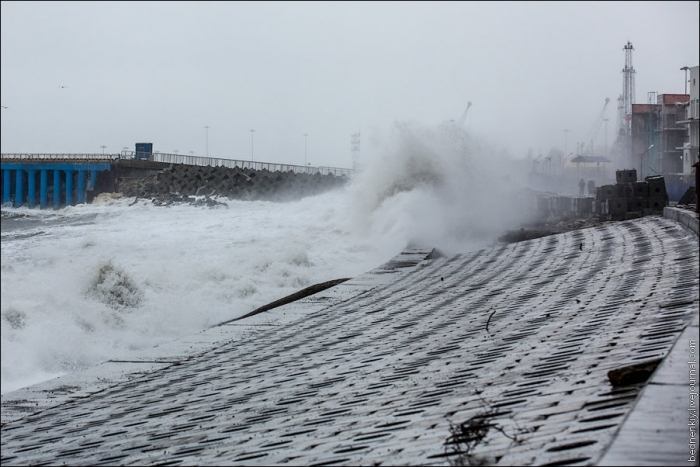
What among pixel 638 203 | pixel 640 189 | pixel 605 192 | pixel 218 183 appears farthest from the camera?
pixel 218 183

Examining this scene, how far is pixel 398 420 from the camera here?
750 centimetres

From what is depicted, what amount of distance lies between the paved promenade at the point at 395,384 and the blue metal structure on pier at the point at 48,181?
40570 millimetres

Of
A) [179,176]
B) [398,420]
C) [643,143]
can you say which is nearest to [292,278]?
[398,420]

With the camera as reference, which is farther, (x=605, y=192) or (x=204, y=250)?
(x=605, y=192)

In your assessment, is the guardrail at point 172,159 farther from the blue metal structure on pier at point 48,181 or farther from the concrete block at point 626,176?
the concrete block at point 626,176

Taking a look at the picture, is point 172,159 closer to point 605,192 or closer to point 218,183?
point 218,183

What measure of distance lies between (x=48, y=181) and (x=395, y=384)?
4918cm

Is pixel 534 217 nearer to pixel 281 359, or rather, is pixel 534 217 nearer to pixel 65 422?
pixel 281 359

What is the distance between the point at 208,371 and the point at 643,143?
58767mm

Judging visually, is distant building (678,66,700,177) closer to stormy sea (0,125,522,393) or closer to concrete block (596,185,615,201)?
stormy sea (0,125,522,393)

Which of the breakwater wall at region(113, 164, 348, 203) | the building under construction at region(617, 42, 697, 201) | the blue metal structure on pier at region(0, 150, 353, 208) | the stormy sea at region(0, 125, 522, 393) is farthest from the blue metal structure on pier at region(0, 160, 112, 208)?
the building under construction at region(617, 42, 697, 201)

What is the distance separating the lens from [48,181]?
5516 centimetres

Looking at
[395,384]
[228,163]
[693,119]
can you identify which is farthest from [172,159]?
[395,384]

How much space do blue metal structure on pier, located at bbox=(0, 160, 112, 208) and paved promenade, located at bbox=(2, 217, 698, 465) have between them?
40.6 metres
